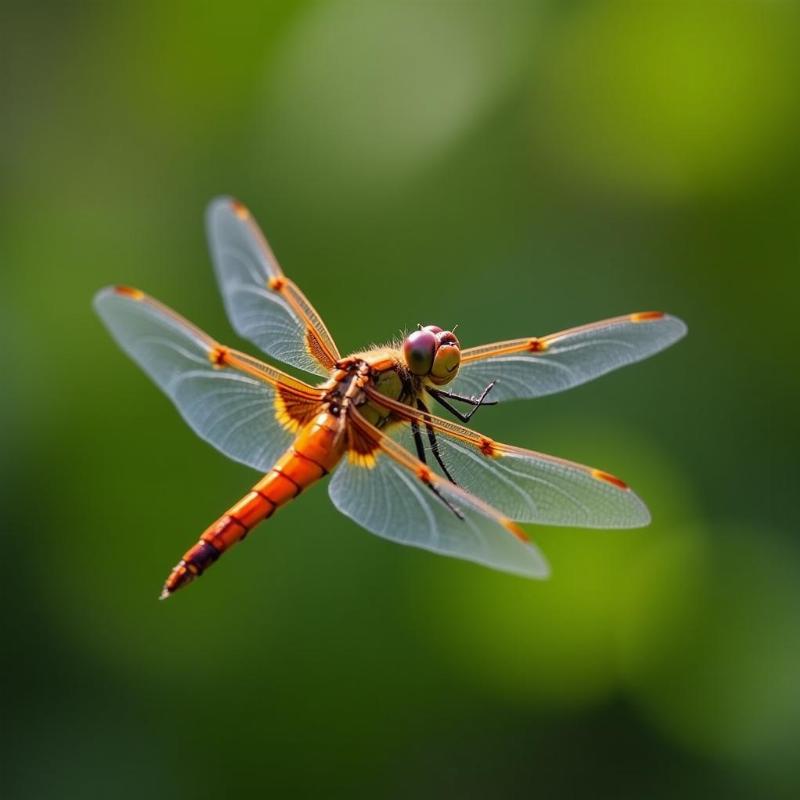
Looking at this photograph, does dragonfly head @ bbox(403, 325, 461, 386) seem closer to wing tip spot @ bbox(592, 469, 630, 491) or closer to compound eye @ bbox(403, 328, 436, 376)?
compound eye @ bbox(403, 328, 436, 376)

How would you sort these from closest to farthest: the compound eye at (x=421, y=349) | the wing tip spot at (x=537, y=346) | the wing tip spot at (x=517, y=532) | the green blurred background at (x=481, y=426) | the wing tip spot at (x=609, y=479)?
the wing tip spot at (x=517, y=532)
the wing tip spot at (x=609, y=479)
the compound eye at (x=421, y=349)
the wing tip spot at (x=537, y=346)
the green blurred background at (x=481, y=426)

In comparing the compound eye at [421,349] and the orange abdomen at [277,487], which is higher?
the compound eye at [421,349]

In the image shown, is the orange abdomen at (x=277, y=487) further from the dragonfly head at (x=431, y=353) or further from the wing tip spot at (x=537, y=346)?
the wing tip spot at (x=537, y=346)

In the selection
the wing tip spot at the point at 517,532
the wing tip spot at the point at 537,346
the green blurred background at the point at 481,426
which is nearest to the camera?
the wing tip spot at the point at 517,532

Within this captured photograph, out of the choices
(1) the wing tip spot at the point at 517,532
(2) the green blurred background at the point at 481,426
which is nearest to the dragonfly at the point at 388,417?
(1) the wing tip spot at the point at 517,532

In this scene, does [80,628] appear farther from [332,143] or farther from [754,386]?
[754,386]

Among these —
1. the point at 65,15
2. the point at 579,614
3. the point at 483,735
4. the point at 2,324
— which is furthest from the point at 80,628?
the point at 65,15

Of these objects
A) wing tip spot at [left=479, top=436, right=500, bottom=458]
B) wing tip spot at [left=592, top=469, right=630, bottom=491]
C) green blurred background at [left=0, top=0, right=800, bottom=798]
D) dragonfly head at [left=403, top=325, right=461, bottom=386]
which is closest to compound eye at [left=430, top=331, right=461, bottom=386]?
dragonfly head at [left=403, top=325, right=461, bottom=386]
